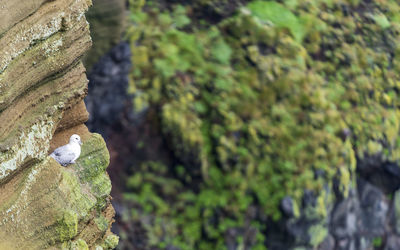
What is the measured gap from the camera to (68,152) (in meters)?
3.53

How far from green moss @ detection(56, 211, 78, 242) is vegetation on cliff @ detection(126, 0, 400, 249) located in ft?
15.2

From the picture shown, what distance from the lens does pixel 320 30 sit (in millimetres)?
9500

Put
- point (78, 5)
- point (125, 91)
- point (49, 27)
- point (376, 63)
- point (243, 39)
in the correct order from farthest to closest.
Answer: point (376, 63)
point (243, 39)
point (125, 91)
point (78, 5)
point (49, 27)

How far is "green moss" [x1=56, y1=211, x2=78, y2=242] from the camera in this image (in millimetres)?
3338

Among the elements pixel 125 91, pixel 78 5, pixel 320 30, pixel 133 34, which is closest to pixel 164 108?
pixel 125 91

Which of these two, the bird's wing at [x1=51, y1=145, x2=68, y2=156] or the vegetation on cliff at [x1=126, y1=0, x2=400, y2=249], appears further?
Answer: the vegetation on cliff at [x1=126, y1=0, x2=400, y2=249]

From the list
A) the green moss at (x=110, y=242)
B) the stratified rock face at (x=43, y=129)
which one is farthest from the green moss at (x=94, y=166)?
the green moss at (x=110, y=242)

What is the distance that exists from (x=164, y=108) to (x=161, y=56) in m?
0.81

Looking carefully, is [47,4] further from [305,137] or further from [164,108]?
[305,137]

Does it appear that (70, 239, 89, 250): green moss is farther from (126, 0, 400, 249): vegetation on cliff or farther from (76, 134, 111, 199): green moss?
(126, 0, 400, 249): vegetation on cliff

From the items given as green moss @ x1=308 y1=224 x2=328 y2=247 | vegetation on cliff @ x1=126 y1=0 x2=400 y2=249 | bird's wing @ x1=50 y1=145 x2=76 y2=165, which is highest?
bird's wing @ x1=50 y1=145 x2=76 y2=165

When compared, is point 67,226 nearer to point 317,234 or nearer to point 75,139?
point 75,139

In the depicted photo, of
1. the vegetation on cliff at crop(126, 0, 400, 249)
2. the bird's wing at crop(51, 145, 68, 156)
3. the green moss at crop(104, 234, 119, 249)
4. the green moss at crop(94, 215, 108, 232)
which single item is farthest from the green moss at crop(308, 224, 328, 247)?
the bird's wing at crop(51, 145, 68, 156)

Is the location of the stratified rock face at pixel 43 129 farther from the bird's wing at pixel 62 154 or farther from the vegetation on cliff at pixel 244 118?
the vegetation on cliff at pixel 244 118
